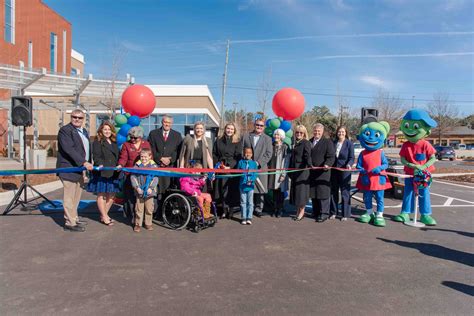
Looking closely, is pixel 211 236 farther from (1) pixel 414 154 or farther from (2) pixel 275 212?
(1) pixel 414 154

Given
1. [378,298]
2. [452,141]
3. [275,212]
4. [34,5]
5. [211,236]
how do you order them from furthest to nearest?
[452,141]
[34,5]
[275,212]
[211,236]
[378,298]

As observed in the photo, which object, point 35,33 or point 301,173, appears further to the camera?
point 35,33

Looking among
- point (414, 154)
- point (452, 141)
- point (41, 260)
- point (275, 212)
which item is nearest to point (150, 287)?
point (41, 260)

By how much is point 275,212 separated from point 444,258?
9.93 feet

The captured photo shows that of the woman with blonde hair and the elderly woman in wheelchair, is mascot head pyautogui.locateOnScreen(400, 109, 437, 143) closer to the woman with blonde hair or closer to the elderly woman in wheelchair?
the woman with blonde hair

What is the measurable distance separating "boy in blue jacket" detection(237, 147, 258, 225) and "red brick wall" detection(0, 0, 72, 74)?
83.5 feet

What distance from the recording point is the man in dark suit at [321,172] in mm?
5992

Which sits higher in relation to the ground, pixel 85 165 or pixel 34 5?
pixel 34 5

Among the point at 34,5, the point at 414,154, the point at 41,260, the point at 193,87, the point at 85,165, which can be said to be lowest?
the point at 41,260

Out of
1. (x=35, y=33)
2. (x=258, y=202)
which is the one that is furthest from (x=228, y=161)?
(x=35, y=33)

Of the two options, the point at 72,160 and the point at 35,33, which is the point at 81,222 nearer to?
the point at 72,160

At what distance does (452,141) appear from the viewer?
185 feet

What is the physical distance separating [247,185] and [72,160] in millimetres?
3058

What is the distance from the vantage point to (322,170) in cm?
600
